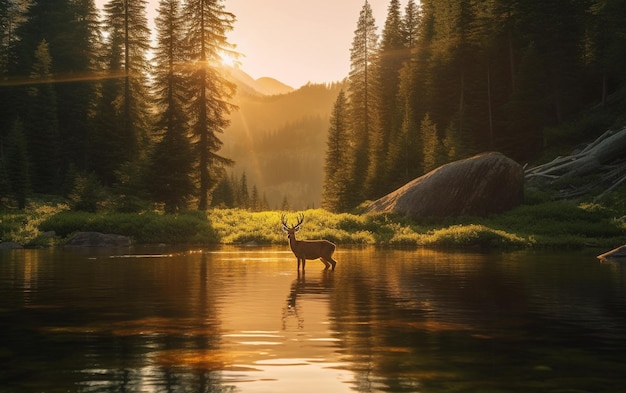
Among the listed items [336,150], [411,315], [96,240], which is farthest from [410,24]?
[411,315]

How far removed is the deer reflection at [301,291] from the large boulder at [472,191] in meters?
21.8

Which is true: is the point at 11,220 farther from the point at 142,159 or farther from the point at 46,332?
the point at 46,332

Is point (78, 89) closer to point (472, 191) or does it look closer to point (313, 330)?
point (472, 191)

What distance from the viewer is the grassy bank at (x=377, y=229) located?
34.0 metres

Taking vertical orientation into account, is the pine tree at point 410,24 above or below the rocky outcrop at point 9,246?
above

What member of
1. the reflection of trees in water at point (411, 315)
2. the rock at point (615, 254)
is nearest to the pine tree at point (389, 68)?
the rock at point (615, 254)

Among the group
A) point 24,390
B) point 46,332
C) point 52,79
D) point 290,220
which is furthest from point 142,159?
point 24,390

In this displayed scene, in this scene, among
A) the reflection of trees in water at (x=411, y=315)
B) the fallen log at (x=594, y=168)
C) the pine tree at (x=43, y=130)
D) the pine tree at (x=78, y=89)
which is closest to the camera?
the reflection of trees in water at (x=411, y=315)

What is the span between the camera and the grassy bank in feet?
112

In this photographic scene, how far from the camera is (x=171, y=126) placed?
1944 inches

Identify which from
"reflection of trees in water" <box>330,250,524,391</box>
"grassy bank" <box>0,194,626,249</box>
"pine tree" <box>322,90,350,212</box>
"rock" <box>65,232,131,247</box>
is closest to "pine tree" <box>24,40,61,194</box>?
"grassy bank" <box>0,194,626,249</box>

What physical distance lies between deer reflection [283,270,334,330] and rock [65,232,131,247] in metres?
17.9

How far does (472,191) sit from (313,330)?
3298cm

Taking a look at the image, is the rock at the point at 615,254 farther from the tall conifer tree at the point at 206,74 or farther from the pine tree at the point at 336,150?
the pine tree at the point at 336,150
